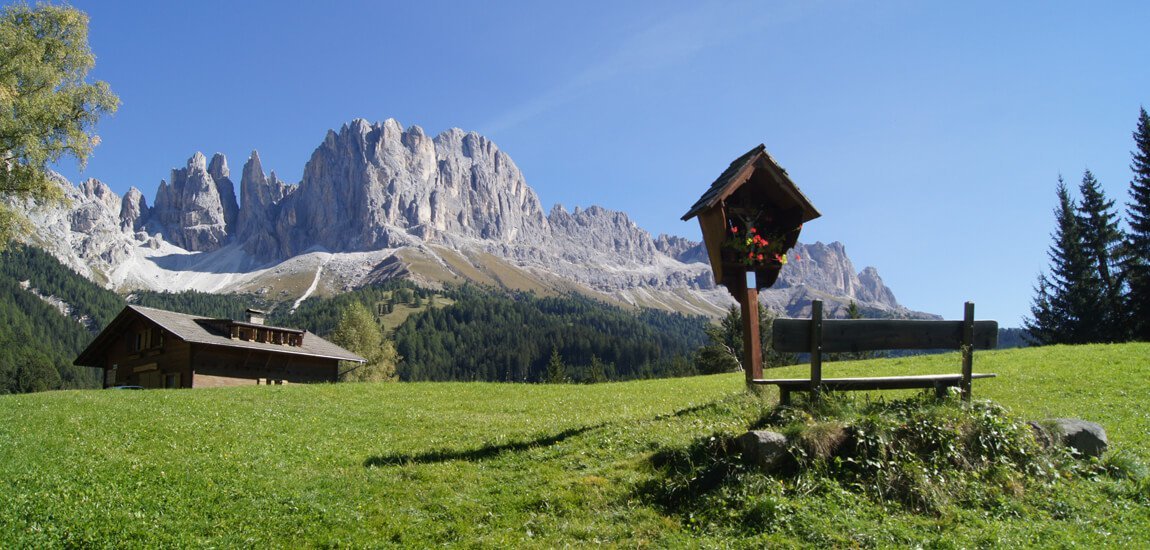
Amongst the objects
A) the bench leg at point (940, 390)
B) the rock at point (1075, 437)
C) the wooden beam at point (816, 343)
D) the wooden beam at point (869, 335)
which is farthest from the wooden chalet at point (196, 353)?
the rock at point (1075, 437)

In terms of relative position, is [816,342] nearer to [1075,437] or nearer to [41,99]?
[1075,437]

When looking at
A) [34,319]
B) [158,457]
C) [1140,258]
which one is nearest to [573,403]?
[158,457]

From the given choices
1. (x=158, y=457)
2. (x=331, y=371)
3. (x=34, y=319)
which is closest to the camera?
(x=158, y=457)

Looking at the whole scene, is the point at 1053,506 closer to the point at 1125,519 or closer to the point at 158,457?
the point at 1125,519

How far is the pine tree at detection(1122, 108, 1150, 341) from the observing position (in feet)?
137

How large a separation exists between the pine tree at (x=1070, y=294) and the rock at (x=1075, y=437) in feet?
147

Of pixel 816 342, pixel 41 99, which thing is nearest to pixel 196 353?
pixel 41 99

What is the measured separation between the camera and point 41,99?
24.9 metres

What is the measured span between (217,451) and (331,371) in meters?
43.7

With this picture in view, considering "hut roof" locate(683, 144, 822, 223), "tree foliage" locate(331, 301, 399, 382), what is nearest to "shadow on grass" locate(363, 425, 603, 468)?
"hut roof" locate(683, 144, 822, 223)

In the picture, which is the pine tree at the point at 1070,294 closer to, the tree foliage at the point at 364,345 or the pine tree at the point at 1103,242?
the pine tree at the point at 1103,242

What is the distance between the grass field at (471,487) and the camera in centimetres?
782

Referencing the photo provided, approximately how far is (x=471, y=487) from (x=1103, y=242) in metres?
55.7

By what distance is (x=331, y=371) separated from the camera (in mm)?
54531
